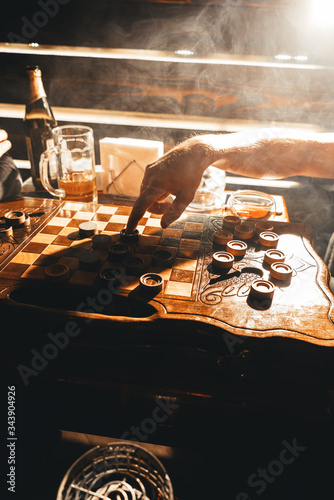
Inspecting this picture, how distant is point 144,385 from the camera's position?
1.45 metres

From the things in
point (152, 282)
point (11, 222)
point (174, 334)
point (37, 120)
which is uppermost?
point (37, 120)

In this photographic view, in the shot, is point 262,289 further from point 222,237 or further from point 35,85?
point 35,85

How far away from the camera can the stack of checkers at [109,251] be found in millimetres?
1521

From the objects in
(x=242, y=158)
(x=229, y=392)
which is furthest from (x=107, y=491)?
(x=242, y=158)

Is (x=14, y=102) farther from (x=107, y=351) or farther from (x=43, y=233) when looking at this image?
(x=107, y=351)

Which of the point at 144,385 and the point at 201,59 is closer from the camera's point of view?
the point at 144,385

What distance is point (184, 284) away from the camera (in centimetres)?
151

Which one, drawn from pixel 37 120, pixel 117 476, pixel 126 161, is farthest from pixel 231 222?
pixel 37 120

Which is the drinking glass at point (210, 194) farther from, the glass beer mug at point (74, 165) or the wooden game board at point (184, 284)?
the glass beer mug at point (74, 165)

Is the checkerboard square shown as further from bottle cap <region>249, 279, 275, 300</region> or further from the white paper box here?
the white paper box

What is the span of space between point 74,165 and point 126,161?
1.14 feet

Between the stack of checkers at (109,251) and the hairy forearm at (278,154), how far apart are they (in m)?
0.50

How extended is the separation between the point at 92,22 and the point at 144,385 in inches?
115

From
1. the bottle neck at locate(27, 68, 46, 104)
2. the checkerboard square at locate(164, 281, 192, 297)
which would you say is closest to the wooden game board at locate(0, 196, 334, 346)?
the checkerboard square at locate(164, 281, 192, 297)
